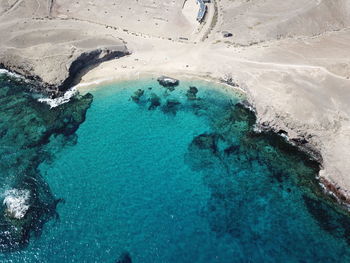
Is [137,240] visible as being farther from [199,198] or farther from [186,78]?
[186,78]

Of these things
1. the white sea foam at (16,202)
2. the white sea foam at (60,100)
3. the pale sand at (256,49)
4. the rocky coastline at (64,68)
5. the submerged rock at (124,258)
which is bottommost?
the white sea foam at (16,202)

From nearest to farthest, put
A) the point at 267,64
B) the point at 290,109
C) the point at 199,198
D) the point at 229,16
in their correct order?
the point at 199,198 → the point at 290,109 → the point at 267,64 → the point at 229,16

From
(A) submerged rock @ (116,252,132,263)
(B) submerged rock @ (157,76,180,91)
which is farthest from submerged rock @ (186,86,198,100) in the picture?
(A) submerged rock @ (116,252,132,263)

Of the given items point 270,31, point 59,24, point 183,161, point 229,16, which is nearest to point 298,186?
point 183,161

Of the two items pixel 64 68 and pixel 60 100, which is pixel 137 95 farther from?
pixel 64 68

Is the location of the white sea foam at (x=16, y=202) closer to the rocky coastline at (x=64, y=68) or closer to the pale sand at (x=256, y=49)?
the rocky coastline at (x=64, y=68)

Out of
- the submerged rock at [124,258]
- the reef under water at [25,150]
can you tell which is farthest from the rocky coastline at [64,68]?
the submerged rock at [124,258]

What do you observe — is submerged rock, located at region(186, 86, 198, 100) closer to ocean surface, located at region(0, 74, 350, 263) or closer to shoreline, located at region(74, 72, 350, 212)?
ocean surface, located at region(0, 74, 350, 263)
